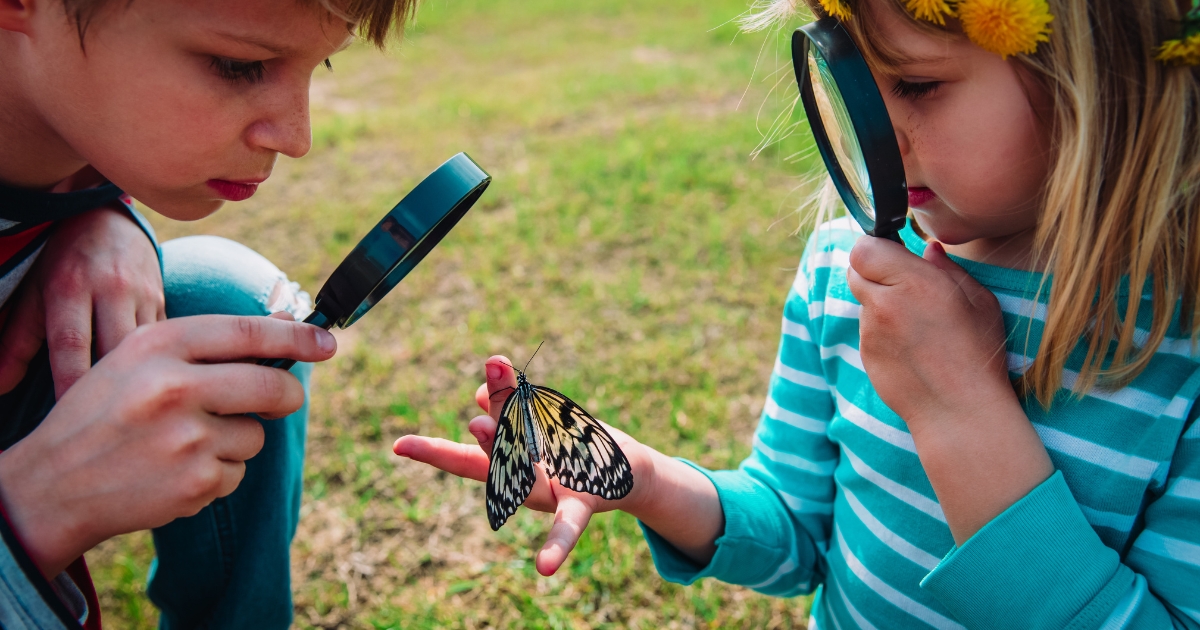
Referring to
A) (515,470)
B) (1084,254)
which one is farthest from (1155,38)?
(515,470)

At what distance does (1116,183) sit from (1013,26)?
0.28 meters

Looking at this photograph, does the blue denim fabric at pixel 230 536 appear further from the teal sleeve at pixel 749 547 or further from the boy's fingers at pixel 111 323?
the teal sleeve at pixel 749 547

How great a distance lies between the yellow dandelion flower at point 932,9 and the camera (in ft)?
3.63

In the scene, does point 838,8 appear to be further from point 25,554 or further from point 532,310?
point 532,310

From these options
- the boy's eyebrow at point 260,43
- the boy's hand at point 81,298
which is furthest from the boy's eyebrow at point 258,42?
the boy's hand at point 81,298

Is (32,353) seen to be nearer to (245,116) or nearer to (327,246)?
(245,116)

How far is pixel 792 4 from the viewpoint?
4.65 ft

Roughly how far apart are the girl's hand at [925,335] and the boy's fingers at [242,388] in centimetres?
90

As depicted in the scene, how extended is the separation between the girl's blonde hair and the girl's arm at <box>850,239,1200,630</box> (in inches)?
4.5

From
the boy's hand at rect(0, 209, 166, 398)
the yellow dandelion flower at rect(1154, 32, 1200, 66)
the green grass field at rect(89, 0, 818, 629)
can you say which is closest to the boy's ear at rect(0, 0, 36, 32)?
the boy's hand at rect(0, 209, 166, 398)

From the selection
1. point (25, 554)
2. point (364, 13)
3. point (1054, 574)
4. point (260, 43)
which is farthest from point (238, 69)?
point (1054, 574)

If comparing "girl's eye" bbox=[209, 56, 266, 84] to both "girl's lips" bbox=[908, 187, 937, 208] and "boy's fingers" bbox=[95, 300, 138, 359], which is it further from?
"girl's lips" bbox=[908, 187, 937, 208]

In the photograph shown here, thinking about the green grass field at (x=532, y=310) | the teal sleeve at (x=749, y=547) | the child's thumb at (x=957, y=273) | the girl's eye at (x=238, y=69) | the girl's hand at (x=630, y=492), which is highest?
the girl's eye at (x=238, y=69)

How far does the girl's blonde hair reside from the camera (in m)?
1.08
